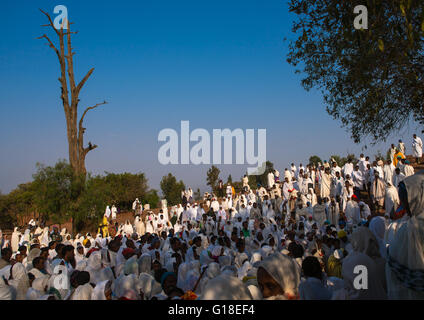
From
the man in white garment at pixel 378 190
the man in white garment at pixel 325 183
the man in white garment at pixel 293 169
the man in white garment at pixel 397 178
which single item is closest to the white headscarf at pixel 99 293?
the man in white garment at pixel 397 178

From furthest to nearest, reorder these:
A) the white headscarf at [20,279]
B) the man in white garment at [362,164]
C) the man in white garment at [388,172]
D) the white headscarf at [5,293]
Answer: the man in white garment at [362,164] < the man in white garment at [388,172] < the white headscarf at [20,279] < the white headscarf at [5,293]

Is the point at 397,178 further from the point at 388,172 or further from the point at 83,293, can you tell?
the point at 83,293

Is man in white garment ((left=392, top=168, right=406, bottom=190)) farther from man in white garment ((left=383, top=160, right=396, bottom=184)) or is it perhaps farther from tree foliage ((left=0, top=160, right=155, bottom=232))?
tree foliage ((left=0, top=160, right=155, bottom=232))

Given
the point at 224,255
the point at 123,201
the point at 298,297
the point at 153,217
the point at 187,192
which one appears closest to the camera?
the point at 298,297

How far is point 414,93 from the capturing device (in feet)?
24.8

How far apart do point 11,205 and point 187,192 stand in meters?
17.9

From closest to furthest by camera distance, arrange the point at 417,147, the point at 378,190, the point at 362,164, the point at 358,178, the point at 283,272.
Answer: the point at 283,272, the point at 378,190, the point at 358,178, the point at 362,164, the point at 417,147

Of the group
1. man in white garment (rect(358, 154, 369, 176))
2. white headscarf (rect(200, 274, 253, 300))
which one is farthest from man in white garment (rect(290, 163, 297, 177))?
white headscarf (rect(200, 274, 253, 300))

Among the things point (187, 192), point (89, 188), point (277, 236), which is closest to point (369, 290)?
point (277, 236)

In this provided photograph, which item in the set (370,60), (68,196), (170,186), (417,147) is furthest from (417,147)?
(170,186)

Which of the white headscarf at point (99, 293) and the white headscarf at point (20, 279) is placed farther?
the white headscarf at point (20, 279)

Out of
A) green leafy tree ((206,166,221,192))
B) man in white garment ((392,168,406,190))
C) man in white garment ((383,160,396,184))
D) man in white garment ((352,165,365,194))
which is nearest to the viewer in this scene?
man in white garment ((392,168,406,190))

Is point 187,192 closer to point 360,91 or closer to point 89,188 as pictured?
point 89,188

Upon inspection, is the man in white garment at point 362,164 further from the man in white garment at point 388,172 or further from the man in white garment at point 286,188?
the man in white garment at point 286,188
